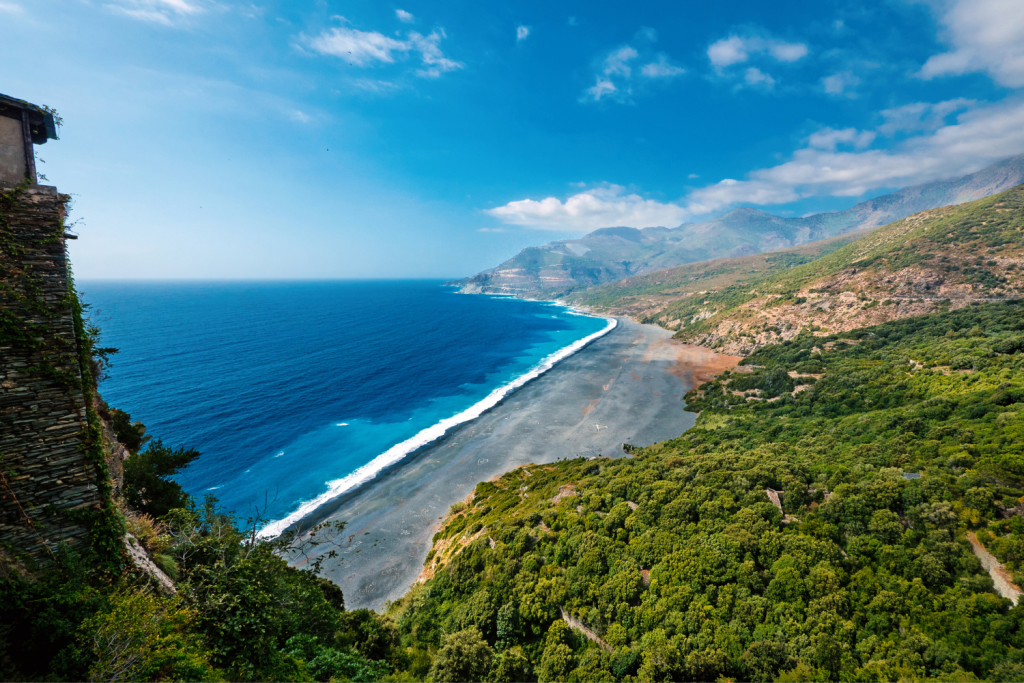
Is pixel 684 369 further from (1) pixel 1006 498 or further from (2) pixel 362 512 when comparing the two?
(2) pixel 362 512

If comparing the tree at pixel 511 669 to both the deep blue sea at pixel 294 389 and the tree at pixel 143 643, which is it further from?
the deep blue sea at pixel 294 389

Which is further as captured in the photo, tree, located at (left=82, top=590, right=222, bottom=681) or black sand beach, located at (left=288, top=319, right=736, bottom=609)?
black sand beach, located at (left=288, top=319, right=736, bottom=609)

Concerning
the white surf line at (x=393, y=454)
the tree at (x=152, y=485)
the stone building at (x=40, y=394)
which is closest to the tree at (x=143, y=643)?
the stone building at (x=40, y=394)

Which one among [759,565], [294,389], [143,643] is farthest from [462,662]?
[294,389]

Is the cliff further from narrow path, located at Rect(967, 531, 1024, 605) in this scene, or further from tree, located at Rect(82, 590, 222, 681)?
narrow path, located at Rect(967, 531, 1024, 605)

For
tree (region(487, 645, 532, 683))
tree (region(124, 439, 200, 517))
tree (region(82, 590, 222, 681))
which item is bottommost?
tree (region(487, 645, 532, 683))

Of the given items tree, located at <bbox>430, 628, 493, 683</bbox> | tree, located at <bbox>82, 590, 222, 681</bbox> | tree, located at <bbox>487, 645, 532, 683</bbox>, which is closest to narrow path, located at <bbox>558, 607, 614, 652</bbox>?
tree, located at <bbox>487, 645, 532, 683</bbox>

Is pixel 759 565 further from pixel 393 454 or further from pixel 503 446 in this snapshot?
pixel 393 454

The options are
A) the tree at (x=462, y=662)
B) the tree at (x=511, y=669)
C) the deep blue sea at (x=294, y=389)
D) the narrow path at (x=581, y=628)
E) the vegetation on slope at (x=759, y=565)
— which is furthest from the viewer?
the deep blue sea at (x=294, y=389)
